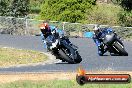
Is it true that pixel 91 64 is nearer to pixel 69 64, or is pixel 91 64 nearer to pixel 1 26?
pixel 69 64

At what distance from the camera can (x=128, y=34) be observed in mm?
32469


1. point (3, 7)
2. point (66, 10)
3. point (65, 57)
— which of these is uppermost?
point (65, 57)

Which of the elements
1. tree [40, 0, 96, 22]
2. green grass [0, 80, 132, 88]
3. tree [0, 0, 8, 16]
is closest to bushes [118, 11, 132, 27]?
tree [40, 0, 96, 22]

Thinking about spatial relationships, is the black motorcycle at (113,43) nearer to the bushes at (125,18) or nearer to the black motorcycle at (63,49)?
the black motorcycle at (63,49)

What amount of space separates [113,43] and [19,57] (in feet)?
12.9

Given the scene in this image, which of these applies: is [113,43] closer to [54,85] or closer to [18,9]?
[54,85]

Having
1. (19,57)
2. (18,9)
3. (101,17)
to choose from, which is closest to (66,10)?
(101,17)

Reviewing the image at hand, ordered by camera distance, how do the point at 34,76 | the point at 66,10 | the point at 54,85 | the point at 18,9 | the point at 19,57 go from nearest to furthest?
the point at 54,85, the point at 34,76, the point at 19,57, the point at 66,10, the point at 18,9

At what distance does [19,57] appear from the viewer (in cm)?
2009

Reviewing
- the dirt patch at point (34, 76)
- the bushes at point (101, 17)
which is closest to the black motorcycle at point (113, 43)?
the dirt patch at point (34, 76)

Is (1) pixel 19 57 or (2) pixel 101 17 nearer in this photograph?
(1) pixel 19 57

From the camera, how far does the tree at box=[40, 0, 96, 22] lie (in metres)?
36.9

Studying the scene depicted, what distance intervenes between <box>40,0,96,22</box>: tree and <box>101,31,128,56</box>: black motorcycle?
1606 cm

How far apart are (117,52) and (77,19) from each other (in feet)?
54.3
